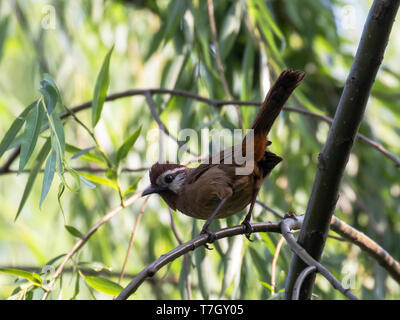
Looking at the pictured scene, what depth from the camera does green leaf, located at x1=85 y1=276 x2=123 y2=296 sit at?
2.32 meters

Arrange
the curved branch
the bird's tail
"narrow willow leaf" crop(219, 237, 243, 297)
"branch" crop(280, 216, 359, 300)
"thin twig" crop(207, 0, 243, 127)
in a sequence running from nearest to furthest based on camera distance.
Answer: "branch" crop(280, 216, 359, 300), the curved branch, the bird's tail, "narrow willow leaf" crop(219, 237, 243, 297), "thin twig" crop(207, 0, 243, 127)

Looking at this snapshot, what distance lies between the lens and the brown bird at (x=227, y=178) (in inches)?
101

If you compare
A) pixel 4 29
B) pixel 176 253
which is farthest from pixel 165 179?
A: pixel 4 29

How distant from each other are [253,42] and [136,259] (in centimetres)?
242

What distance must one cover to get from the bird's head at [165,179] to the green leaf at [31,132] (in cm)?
82

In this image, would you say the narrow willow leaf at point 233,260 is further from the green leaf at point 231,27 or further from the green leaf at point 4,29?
the green leaf at point 4,29

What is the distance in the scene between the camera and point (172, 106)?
369 cm

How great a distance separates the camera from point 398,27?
5.57 meters

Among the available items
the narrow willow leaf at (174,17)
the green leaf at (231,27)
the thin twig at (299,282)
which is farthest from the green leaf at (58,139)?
the green leaf at (231,27)

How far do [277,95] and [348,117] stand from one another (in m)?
0.58

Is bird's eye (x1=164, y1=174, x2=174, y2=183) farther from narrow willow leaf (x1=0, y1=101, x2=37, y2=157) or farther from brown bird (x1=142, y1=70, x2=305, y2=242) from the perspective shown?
narrow willow leaf (x1=0, y1=101, x2=37, y2=157)

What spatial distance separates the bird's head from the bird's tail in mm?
524

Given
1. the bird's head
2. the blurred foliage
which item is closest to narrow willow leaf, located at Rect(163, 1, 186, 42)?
the blurred foliage
